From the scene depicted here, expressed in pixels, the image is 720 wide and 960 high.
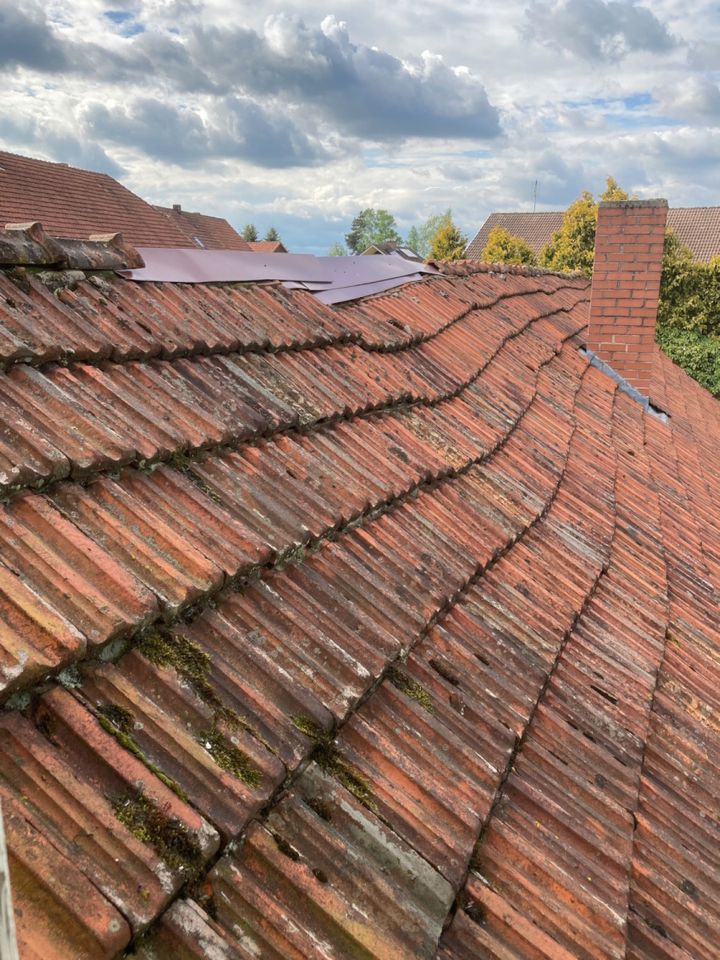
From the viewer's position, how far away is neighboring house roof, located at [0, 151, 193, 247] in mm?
17688

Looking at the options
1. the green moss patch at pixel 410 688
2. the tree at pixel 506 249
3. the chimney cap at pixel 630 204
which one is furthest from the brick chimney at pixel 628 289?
the tree at pixel 506 249

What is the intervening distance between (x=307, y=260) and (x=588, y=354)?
136 inches

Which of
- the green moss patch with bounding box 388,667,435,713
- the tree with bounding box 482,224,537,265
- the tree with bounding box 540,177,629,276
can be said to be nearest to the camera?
the green moss patch with bounding box 388,667,435,713

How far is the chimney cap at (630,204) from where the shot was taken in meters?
6.99

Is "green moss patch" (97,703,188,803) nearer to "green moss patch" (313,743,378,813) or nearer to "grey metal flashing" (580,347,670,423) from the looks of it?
"green moss patch" (313,743,378,813)

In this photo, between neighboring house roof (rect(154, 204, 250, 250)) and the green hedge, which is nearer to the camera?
the green hedge

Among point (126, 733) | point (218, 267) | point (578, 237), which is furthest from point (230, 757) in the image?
point (578, 237)

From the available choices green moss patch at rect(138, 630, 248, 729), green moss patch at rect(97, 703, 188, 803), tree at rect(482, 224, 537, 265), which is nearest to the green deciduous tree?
green moss patch at rect(138, 630, 248, 729)

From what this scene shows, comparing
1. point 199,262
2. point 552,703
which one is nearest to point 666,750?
point 552,703

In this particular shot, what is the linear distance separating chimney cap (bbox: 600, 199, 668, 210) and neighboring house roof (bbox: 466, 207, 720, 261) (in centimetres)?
3685

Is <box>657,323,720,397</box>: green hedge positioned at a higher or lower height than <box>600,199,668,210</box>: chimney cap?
lower

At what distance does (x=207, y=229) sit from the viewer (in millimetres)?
36844

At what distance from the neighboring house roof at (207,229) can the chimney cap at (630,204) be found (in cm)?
2913

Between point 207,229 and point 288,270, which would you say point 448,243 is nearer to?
point 207,229
